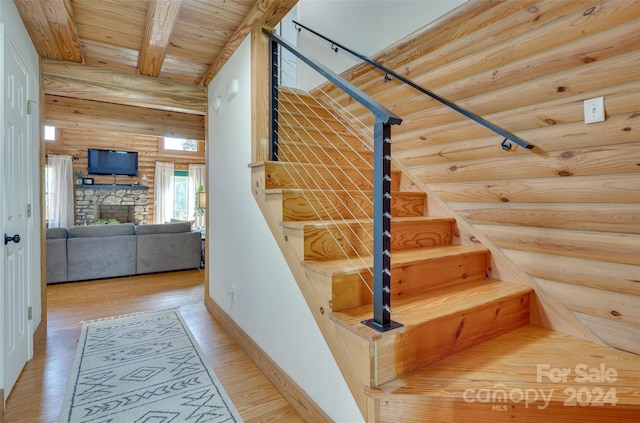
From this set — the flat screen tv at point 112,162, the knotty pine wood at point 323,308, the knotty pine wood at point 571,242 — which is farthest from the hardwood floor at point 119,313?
the flat screen tv at point 112,162

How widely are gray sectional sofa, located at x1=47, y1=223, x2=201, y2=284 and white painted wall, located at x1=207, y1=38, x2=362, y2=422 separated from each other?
6.86ft

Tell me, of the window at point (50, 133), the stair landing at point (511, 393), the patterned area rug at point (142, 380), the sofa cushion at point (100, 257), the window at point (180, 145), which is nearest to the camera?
the stair landing at point (511, 393)

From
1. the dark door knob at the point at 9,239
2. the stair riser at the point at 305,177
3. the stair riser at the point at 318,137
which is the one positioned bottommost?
the dark door knob at the point at 9,239

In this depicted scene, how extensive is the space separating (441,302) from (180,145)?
10.1 meters

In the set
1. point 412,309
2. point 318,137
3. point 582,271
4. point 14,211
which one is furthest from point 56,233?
point 582,271

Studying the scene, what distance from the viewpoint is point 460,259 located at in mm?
1849

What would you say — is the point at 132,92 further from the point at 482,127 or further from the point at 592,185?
the point at 592,185

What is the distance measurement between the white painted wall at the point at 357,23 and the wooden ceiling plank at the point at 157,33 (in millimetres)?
1396

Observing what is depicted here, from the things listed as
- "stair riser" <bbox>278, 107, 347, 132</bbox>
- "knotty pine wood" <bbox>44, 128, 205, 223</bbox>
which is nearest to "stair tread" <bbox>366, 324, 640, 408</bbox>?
"stair riser" <bbox>278, 107, 347, 132</bbox>

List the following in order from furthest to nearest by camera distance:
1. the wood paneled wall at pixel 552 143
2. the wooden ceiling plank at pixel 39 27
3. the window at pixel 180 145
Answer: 1. the window at pixel 180 145
2. the wooden ceiling plank at pixel 39 27
3. the wood paneled wall at pixel 552 143

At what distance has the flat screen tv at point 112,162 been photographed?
338 inches

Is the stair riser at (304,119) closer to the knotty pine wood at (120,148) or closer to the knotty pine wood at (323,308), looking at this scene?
the knotty pine wood at (323,308)

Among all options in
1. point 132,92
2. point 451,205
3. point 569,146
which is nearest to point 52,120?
point 132,92

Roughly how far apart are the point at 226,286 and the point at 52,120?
339 cm
